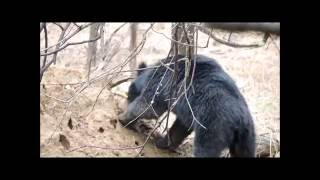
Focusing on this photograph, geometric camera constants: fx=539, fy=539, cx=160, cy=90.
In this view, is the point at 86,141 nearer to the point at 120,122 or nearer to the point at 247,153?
the point at 120,122

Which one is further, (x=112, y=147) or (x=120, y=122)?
(x=120, y=122)

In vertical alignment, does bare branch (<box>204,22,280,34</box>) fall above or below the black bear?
above

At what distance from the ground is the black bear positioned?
121 mm

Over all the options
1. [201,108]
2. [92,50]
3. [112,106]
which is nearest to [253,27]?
[201,108]

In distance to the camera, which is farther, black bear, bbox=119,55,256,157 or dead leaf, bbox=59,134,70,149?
dead leaf, bbox=59,134,70,149

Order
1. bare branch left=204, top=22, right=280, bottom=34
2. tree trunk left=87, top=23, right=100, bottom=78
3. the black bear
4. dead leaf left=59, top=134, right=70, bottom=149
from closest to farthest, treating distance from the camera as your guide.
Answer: bare branch left=204, top=22, right=280, bottom=34 < the black bear < dead leaf left=59, top=134, right=70, bottom=149 < tree trunk left=87, top=23, right=100, bottom=78

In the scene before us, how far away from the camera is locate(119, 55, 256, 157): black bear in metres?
3.77

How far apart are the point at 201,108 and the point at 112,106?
83 centimetres

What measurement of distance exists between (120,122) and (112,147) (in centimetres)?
32

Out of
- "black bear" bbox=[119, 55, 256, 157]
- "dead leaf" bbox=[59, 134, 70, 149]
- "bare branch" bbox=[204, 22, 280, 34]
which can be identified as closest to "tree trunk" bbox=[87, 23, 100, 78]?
"black bear" bbox=[119, 55, 256, 157]

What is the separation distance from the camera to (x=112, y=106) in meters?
4.39

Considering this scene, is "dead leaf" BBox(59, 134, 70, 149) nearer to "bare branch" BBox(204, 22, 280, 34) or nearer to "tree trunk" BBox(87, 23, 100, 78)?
"tree trunk" BBox(87, 23, 100, 78)
